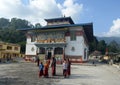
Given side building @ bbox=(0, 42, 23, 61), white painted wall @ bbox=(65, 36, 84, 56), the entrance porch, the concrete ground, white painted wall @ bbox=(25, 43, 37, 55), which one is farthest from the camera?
side building @ bbox=(0, 42, 23, 61)

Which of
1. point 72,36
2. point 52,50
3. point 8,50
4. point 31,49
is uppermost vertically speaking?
point 72,36

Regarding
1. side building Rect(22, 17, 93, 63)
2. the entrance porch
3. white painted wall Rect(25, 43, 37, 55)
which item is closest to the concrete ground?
side building Rect(22, 17, 93, 63)

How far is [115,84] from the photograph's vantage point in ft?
42.7

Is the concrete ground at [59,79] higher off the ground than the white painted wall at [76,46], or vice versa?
the white painted wall at [76,46]

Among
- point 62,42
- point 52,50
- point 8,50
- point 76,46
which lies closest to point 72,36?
point 76,46

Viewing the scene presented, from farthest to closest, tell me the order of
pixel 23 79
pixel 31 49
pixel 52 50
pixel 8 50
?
pixel 8 50, pixel 31 49, pixel 52 50, pixel 23 79

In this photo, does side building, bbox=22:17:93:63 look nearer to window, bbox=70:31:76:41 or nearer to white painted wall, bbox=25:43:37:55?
window, bbox=70:31:76:41

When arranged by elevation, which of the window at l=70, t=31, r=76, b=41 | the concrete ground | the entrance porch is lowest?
the concrete ground

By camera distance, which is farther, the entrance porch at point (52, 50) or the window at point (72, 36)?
the window at point (72, 36)

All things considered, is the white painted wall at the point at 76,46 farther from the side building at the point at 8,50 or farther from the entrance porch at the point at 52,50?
the side building at the point at 8,50

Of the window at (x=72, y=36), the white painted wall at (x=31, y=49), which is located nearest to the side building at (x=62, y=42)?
the window at (x=72, y=36)

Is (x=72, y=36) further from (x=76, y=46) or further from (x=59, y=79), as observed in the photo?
(x=59, y=79)

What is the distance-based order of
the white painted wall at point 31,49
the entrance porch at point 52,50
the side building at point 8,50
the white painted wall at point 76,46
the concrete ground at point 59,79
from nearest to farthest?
1. the concrete ground at point 59,79
2. the white painted wall at point 76,46
3. the entrance porch at point 52,50
4. the white painted wall at point 31,49
5. the side building at point 8,50

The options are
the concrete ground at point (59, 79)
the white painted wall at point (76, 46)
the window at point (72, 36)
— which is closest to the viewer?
the concrete ground at point (59, 79)
